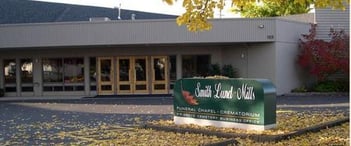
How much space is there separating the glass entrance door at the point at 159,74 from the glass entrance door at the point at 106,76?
2.36 m

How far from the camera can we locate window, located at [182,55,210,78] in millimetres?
29938

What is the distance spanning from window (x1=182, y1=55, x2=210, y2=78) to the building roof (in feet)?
39.4

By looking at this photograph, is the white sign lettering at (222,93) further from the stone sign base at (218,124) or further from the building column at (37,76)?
the building column at (37,76)

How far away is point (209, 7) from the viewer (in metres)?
11.3

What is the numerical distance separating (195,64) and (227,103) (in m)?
16.8

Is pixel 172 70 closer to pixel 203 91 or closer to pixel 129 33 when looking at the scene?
pixel 129 33

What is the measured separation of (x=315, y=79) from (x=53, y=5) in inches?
787

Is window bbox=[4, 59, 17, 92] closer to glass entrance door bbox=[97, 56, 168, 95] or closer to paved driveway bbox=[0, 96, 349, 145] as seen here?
glass entrance door bbox=[97, 56, 168, 95]

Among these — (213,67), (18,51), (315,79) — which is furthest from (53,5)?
(315,79)

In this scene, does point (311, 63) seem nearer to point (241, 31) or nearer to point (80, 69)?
point (241, 31)

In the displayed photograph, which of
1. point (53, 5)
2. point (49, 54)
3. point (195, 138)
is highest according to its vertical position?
point (53, 5)

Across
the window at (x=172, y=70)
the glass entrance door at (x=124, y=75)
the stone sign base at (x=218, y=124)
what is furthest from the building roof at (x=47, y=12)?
the stone sign base at (x=218, y=124)

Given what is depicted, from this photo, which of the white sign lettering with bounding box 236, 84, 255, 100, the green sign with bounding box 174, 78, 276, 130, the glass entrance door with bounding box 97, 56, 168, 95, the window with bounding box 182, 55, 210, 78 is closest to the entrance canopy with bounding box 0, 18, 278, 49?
the glass entrance door with bounding box 97, 56, 168, 95

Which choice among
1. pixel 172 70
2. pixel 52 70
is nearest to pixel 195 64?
pixel 172 70
